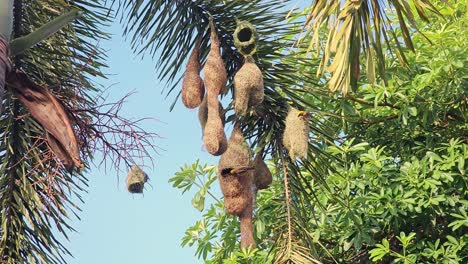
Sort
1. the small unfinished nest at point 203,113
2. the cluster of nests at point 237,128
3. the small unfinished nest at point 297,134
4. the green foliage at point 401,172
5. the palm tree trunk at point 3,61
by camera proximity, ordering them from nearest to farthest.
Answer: the palm tree trunk at point 3,61 → the cluster of nests at point 237,128 → the small unfinished nest at point 203,113 → the small unfinished nest at point 297,134 → the green foliage at point 401,172

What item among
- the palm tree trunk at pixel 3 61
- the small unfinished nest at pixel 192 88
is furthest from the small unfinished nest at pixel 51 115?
the small unfinished nest at pixel 192 88

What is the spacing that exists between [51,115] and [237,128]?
4.28ft

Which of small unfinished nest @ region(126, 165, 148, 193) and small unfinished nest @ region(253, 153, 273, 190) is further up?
small unfinished nest @ region(126, 165, 148, 193)

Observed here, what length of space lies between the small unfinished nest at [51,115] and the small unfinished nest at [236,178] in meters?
0.98

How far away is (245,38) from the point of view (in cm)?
392

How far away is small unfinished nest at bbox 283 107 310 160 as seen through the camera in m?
3.76

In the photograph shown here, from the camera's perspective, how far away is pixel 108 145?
313 cm

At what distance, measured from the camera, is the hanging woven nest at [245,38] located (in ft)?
12.5

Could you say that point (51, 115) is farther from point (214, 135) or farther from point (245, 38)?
point (245, 38)

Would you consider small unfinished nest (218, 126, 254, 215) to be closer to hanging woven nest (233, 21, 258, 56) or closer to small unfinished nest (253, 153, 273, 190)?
small unfinished nest (253, 153, 273, 190)

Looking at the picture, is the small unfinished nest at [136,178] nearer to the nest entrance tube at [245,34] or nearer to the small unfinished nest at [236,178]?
the small unfinished nest at [236,178]

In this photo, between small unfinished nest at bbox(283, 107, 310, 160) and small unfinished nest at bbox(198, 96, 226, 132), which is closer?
small unfinished nest at bbox(198, 96, 226, 132)

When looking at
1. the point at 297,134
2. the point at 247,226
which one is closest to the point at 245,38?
the point at 297,134

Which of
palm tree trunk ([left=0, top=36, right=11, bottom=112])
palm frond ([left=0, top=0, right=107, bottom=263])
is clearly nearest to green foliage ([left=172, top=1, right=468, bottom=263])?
palm frond ([left=0, top=0, right=107, bottom=263])
